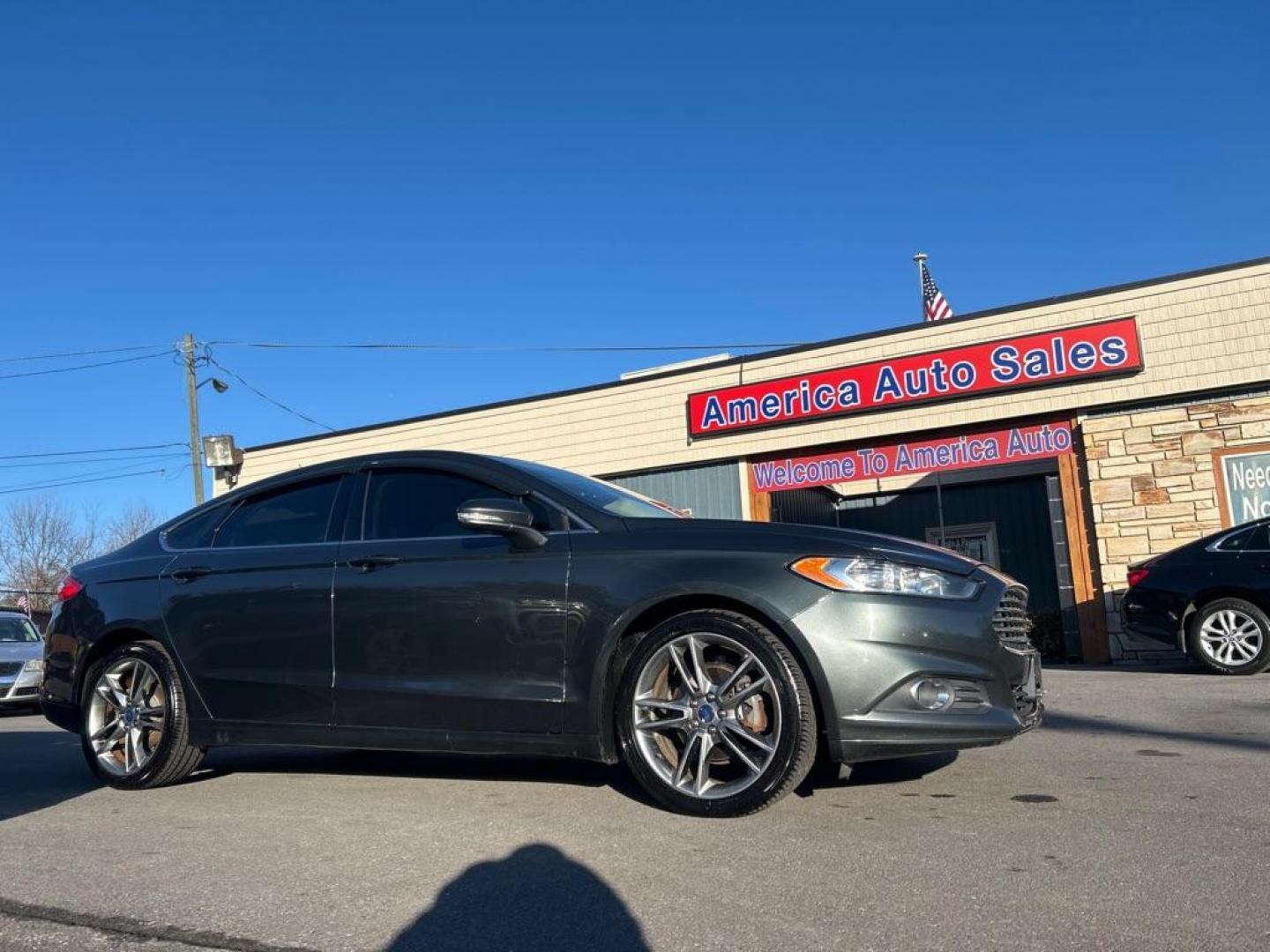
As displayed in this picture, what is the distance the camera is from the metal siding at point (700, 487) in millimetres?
15867

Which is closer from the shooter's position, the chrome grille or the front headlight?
the front headlight

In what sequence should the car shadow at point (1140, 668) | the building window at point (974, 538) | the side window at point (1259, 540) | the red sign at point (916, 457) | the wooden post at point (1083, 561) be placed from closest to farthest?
the side window at point (1259, 540), the car shadow at point (1140, 668), the wooden post at point (1083, 561), the red sign at point (916, 457), the building window at point (974, 538)

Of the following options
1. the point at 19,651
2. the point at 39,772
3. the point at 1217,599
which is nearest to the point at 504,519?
the point at 39,772

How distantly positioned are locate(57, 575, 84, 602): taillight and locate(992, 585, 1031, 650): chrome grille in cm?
460

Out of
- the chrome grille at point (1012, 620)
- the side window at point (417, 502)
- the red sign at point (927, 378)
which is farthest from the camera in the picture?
the red sign at point (927, 378)

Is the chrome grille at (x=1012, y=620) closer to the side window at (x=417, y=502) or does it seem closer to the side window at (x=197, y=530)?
the side window at (x=417, y=502)

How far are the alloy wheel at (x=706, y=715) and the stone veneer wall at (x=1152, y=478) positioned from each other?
1016cm

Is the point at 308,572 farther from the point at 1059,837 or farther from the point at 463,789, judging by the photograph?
the point at 1059,837

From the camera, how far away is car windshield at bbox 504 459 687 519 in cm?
463

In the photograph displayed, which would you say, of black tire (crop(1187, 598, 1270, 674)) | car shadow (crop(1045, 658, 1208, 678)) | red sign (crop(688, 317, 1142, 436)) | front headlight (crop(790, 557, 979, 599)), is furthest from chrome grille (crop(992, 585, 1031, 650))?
red sign (crop(688, 317, 1142, 436))

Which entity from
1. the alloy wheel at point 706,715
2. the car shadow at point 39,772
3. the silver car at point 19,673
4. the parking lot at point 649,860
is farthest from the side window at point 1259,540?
the silver car at point 19,673

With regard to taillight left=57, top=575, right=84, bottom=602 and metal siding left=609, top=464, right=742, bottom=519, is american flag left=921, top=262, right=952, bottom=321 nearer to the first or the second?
metal siding left=609, top=464, right=742, bottom=519

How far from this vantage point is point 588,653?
4.21m


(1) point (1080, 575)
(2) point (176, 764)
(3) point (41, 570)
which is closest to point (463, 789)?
(2) point (176, 764)
